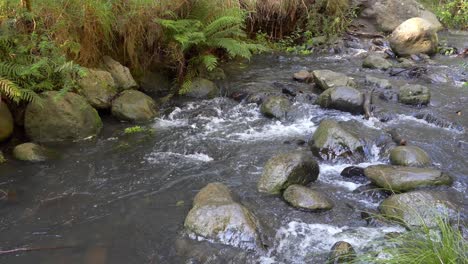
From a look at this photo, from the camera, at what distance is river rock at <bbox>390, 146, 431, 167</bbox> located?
5.37m

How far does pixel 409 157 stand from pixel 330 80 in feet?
9.74

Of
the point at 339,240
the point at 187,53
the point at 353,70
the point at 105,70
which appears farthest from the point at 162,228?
the point at 353,70

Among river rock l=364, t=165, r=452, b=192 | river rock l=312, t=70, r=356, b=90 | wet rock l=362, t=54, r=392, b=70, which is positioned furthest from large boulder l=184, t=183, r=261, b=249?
wet rock l=362, t=54, r=392, b=70

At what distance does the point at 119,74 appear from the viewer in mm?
7195

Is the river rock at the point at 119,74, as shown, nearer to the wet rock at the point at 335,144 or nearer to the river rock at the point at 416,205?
the wet rock at the point at 335,144

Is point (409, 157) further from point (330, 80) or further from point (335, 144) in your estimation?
point (330, 80)

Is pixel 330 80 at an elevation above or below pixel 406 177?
above

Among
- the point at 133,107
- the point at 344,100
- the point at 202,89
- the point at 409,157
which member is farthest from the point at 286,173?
the point at 202,89

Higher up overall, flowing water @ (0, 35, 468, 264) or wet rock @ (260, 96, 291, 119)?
wet rock @ (260, 96, 291, 119)

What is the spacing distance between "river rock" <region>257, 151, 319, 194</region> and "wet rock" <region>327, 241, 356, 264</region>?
1.17m

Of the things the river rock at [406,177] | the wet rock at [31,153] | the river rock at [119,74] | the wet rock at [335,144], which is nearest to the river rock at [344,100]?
the wet rock at [335,144]

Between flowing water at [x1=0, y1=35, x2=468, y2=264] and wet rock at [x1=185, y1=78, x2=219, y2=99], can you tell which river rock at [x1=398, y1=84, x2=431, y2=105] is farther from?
wet rock at [x1=185, y1=78, x2=219, y2=99]

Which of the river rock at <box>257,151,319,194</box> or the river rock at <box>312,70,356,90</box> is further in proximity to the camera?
the river rock at <box>312,70,356,90</box>

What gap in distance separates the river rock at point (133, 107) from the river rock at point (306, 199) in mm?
2990
